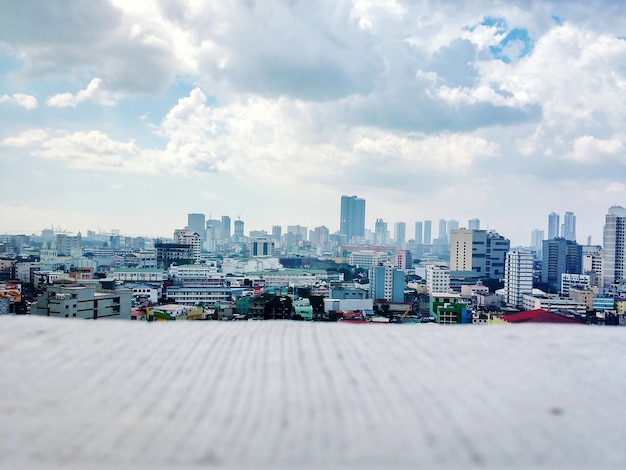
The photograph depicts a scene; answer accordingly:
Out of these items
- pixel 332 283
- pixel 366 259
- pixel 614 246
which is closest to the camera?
pixel 332 283

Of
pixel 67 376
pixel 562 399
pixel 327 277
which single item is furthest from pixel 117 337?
pixel 327 277

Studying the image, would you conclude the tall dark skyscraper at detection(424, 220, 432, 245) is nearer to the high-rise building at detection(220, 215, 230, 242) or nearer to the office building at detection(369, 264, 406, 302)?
the high-rise building at detection(220, 215, 230, 242)

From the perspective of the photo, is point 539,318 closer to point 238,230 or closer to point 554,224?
point 554,224

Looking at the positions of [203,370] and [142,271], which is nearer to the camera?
[203,370]

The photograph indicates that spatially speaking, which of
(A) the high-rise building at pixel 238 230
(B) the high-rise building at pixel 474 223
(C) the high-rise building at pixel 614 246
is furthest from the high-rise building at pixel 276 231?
(C) the high-rise building at pixel 614 246

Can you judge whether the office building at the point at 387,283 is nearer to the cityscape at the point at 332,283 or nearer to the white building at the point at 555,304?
the cityscape at the point at 332,283

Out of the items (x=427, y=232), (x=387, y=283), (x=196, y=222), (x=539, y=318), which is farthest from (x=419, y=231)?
(x=539, y=318)

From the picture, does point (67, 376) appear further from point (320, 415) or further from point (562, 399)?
point (562, 399)

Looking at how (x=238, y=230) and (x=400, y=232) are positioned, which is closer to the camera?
(x=238, y=230)
